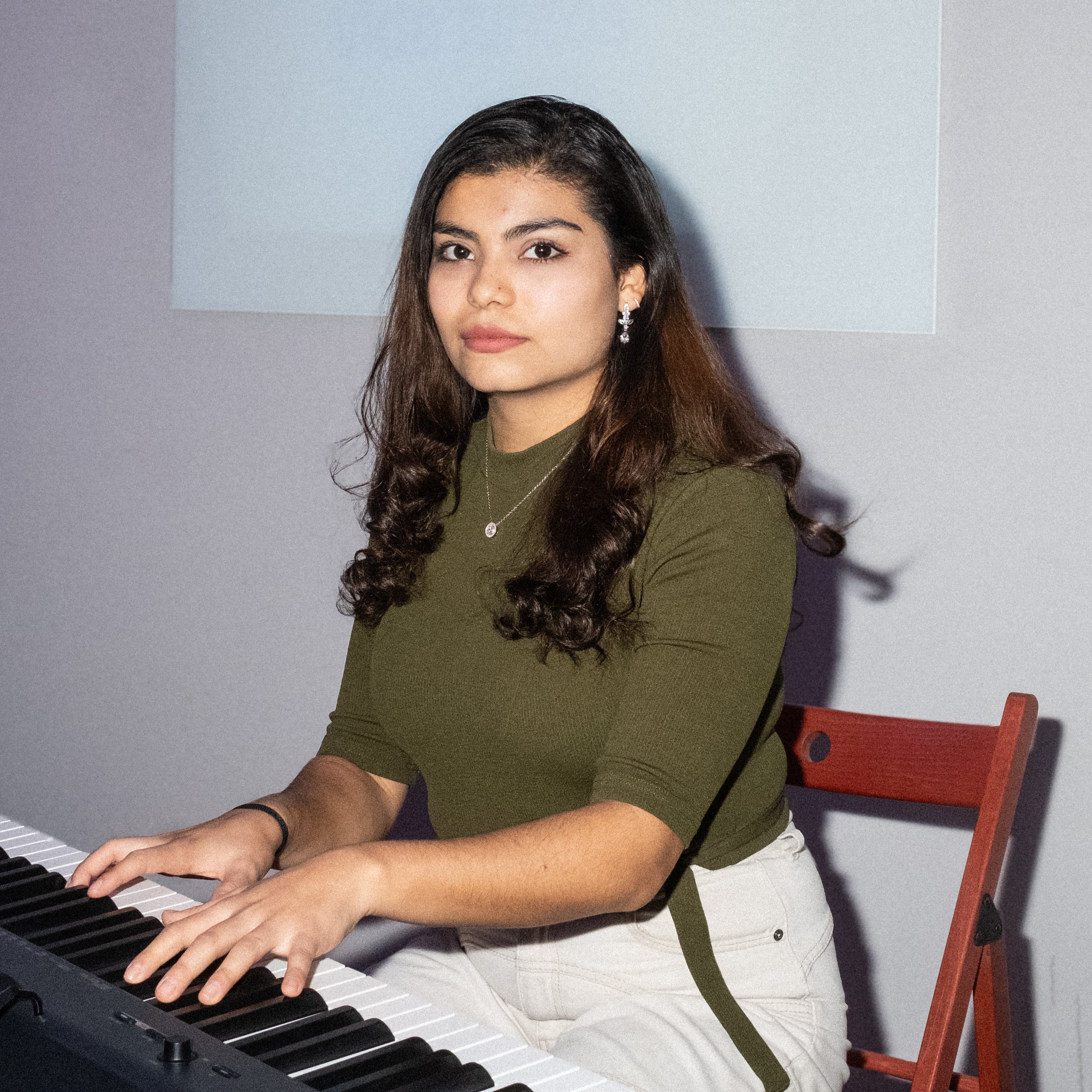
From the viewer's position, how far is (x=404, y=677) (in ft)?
4.66

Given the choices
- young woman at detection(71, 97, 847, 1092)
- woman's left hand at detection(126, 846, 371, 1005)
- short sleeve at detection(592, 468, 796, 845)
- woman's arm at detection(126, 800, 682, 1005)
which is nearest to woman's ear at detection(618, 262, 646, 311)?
young woman at detection(71, 97, 847, 1092)

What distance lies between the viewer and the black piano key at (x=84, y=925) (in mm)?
1009

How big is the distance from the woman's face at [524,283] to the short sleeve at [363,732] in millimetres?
367

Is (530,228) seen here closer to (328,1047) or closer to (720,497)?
(720,497)

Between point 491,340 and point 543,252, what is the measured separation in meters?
0.11

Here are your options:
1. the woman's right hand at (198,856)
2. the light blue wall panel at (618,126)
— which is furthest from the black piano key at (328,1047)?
the light blue wall panel at (618,126)

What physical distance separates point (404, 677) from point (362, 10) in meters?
1.36

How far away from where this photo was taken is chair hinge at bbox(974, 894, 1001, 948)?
1353mm

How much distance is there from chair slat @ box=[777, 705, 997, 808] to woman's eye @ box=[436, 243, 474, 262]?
66cm

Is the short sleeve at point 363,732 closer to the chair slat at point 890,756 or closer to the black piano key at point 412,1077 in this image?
the chair slat at point 890,756

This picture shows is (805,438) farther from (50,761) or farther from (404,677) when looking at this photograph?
(50,761)

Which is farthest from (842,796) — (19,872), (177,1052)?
(177,1052)

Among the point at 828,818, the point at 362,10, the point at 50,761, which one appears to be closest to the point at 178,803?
the point at 50,761

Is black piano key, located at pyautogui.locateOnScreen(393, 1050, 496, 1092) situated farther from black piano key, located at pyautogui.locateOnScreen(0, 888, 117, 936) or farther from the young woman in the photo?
black piano key, located at pyautogui.locateOnScreen(0, 888, 117, 936)
